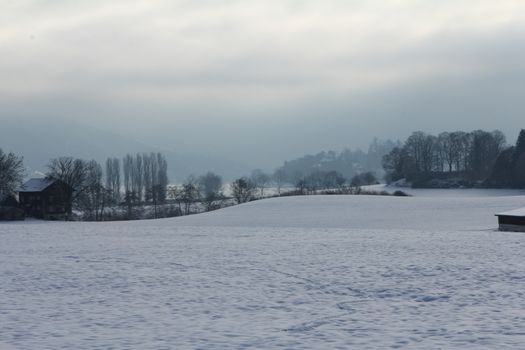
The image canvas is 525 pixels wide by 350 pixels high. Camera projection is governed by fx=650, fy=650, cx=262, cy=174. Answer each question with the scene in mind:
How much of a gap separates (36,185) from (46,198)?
2.66m

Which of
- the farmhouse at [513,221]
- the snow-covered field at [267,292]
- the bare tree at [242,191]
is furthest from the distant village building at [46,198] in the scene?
the farmhouse at [513,221]

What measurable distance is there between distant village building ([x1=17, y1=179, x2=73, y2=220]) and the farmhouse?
59.4 m

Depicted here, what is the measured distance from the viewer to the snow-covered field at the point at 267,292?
42.5ft

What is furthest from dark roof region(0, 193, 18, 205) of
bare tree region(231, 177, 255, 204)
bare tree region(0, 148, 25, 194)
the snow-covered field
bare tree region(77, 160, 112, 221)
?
the snow-covered field

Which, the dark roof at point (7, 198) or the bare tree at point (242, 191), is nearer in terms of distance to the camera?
the dark roof at point (7, 198)

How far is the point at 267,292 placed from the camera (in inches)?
726

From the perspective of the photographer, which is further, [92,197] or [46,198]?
[92,197]

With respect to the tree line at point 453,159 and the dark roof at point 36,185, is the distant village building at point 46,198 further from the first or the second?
the tree line at point 453,159

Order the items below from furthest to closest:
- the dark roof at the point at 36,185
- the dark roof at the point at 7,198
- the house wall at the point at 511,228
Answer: the dark roof at the point at 36,185, the dark roof at the point at 7,198, the house wall at the point at 511,228

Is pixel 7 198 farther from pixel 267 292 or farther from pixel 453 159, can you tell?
pixel 453 159

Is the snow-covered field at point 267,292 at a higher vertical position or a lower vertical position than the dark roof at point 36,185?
lower

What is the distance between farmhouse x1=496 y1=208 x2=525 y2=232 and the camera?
41.5 meters

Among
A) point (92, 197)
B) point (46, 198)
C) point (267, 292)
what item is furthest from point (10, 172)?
point (267, 292)

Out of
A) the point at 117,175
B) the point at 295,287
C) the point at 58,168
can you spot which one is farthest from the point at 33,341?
the point at 117,175
